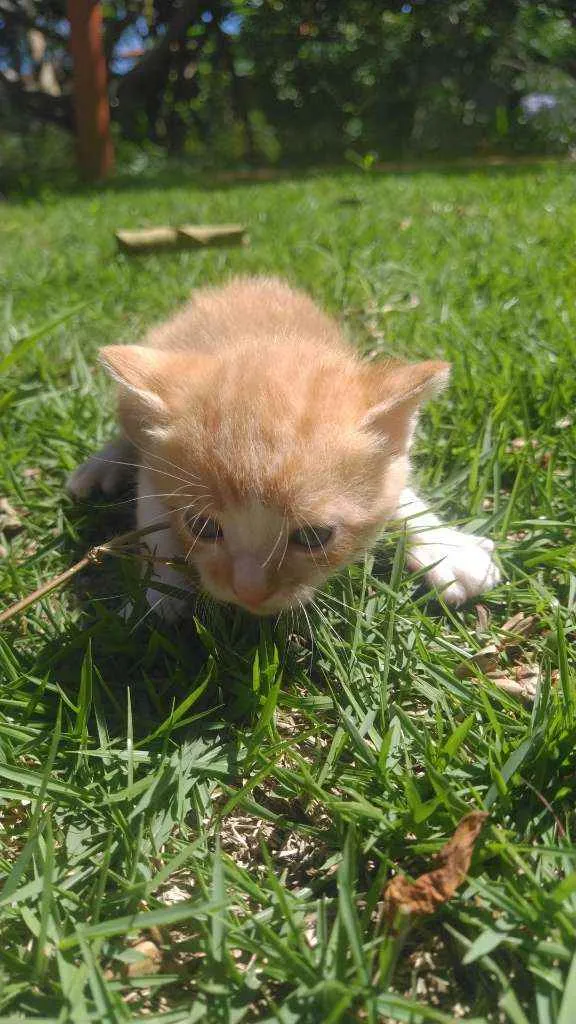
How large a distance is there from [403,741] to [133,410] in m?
0.99

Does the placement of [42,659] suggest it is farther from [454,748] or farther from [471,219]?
[471,219]

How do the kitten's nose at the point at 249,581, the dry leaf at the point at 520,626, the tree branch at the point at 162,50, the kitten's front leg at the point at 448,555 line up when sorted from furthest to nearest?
the tree branch at the point at 162,50 → the kitten's front leg at the point at 448,555 → the dry leaf at the point at 520,626 → the kitten's nose at the point at 249,581

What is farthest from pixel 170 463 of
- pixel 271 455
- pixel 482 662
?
pixel 482 662

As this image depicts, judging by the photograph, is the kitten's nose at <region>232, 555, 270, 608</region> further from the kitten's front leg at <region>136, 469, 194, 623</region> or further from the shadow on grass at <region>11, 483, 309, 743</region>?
the kitten's front leg at <region>136, 469, 194, 623</region>

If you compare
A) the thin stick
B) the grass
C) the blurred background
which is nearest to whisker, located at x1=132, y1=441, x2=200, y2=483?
the thin stick

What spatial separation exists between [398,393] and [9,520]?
1.26 metres

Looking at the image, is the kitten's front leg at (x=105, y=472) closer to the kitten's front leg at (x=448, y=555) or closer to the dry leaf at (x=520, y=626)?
the kitten's front leg at (x=448, y=555)

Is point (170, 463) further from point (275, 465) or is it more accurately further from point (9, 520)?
point (9, 520)

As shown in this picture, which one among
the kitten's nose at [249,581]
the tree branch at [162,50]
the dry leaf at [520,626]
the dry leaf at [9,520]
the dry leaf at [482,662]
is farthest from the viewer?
the tree branch at [162,50]

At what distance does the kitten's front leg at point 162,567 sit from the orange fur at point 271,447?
6 centimetres

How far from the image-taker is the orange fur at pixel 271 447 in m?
1.47

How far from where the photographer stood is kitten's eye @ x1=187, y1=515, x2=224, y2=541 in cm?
154

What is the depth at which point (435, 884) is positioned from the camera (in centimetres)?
115

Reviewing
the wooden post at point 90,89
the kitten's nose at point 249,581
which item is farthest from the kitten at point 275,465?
the wooden post at point 90,89
